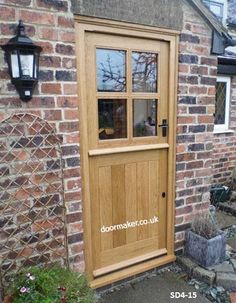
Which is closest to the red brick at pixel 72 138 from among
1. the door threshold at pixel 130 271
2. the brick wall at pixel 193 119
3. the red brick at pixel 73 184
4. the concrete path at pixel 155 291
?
the red brick at pixel 73 184

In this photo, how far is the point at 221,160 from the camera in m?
5.49

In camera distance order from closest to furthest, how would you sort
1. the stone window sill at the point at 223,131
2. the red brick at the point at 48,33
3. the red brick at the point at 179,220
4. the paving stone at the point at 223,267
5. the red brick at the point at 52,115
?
the red brick at the point at 48,33, the red brick at the point at 52,115, the paving stone at the point at 223,267, the red brick at the point at 179,220, the stone window sill at the point at 223,131

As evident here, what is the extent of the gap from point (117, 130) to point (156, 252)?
148 cm

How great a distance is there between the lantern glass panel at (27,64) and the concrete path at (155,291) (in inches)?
85.2

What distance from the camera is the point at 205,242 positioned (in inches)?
116

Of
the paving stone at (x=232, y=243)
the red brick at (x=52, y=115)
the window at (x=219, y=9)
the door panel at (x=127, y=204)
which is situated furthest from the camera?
the window at (x=219, y=9)

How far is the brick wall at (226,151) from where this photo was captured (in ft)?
17.7

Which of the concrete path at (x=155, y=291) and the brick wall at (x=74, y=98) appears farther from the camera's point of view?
the concrete path at (x=155, y=291)

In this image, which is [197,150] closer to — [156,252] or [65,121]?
[156,252]

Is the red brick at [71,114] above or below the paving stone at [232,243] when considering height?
above

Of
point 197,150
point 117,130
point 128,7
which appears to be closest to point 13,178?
point 117,130

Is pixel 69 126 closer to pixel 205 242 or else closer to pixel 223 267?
pixel 205 242

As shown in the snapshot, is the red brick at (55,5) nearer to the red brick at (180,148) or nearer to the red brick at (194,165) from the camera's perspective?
the red brick at (180,148)

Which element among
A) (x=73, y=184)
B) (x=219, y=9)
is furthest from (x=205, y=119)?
(x=219, y=9)
